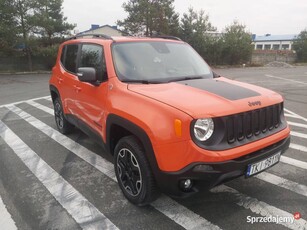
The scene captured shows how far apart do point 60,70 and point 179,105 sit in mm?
3664

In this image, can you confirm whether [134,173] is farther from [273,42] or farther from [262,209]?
[273,42]

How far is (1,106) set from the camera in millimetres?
9375

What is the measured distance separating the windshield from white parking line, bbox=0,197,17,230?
2005 millimetres

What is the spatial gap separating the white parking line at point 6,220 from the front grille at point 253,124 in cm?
239

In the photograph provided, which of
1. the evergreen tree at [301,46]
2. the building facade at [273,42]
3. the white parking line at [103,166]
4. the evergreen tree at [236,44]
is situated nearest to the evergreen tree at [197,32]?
the evergreen tree at [236,44]

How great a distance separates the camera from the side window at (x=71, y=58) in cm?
508

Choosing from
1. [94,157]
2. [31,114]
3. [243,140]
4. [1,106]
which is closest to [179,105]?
[243,140]

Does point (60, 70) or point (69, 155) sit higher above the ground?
point (60, 70)

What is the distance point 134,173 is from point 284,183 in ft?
6.80

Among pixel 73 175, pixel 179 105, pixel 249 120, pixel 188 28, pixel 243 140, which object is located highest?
pixel 188 28

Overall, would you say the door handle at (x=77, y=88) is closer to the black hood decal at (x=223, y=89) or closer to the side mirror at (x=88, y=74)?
the side mirror at (x=88, y=74)

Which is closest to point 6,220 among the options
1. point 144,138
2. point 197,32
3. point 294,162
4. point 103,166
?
point 103,166

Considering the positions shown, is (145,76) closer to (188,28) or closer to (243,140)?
(243,140)

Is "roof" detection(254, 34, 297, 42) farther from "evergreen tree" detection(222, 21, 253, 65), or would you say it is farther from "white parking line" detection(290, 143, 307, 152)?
"white parking line" detection(290, 143, 307, 152)
